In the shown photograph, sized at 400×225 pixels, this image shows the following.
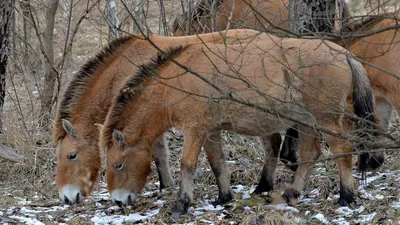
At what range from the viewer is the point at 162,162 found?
8.70m

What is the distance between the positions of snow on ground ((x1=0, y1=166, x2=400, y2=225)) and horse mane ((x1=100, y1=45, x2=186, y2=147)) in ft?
2.58

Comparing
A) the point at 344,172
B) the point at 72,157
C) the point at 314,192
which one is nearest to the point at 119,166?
the point at 72,157

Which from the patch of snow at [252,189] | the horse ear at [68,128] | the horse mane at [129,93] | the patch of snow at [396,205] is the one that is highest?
the horse mane at [129,93]

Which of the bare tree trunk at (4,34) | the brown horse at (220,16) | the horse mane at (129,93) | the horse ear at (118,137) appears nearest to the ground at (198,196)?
the bare tree trunk at (4,34)

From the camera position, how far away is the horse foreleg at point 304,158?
7535 millimetres

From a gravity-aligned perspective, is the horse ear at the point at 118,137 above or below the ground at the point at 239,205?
above

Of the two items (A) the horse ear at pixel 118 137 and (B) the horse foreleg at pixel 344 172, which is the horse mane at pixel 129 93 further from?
(B) the horse foreleg at pixel 344 172

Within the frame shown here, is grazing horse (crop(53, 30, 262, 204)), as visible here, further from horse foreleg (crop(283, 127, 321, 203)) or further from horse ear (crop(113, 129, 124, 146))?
horse foreleg (crop(283, 127, 321, 203))

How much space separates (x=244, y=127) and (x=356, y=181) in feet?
4.93

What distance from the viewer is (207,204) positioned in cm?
A: 764

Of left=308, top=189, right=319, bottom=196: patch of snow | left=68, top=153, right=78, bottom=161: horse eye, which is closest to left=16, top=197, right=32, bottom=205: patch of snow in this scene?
left=68, top=153, right=78, bottom=161: horse eye

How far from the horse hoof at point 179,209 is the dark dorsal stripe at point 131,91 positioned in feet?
3.32

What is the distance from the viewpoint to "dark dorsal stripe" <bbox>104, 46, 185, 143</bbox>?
24.9 feet

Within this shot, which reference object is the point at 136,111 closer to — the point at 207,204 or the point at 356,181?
the point at 207,204
